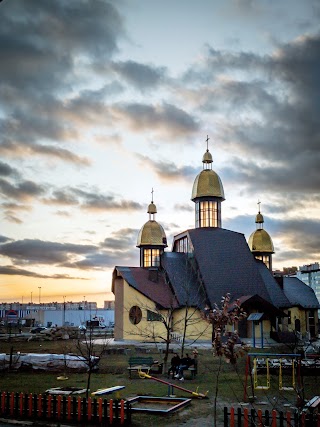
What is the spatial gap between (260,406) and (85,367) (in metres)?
11.9

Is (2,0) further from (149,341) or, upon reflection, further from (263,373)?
(149,341)

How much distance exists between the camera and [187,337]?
51.5 m

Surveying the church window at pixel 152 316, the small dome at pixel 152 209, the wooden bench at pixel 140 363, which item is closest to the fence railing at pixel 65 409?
the wooden bench at pixel 140 363

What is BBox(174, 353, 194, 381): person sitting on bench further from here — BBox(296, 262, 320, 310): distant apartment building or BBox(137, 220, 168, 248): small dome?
BBox(296, 262, 320, 310): distant apartment building

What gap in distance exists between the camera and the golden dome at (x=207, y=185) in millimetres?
61625

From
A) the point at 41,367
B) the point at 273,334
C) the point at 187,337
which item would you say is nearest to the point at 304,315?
the point at 273,334

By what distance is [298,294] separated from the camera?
6512cm

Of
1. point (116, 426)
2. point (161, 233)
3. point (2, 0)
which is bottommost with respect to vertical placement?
point (116, 426)

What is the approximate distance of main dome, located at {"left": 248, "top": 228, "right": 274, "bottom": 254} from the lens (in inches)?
2702

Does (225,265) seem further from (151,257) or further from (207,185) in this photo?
(151,257)

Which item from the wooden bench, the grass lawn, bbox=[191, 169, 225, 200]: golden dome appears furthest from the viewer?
bbox=[191, 169, 225, 200]: golden dome

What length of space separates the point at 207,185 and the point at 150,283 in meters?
Answer: 14.1

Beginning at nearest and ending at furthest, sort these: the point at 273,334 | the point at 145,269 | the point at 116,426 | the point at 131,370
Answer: the point at 116,426 → the point at 131,370 → the point at 273,334 → the point at 145,269

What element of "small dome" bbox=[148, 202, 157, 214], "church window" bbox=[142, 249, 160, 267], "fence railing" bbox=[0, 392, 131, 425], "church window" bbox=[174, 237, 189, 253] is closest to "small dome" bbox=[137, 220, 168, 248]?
"church window" bbox=[142, 249, 160, 267]
